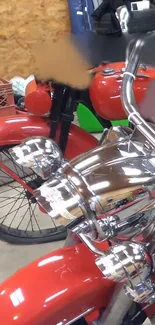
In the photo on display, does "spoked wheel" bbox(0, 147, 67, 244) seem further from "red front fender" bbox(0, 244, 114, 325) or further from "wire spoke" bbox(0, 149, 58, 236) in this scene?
"red front fender" bbox(0, 244, 114, 325)

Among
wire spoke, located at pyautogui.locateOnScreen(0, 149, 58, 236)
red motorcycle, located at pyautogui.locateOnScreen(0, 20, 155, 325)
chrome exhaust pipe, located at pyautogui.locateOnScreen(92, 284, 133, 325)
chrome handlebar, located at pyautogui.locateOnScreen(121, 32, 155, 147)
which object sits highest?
chrome handlebar, located at pyautogui.locateOnScreen(121, 32, 155, 147)

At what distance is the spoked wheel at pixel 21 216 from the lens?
71.3 inches

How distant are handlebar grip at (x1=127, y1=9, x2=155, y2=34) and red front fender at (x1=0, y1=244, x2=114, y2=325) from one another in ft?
1.35

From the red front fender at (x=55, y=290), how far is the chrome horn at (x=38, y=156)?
0.19 m

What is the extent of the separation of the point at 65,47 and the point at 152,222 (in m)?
0.70

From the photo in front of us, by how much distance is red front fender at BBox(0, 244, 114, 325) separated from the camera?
794 millimetres

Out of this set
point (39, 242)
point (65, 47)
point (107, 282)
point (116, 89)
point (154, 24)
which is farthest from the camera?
point (39, 242)

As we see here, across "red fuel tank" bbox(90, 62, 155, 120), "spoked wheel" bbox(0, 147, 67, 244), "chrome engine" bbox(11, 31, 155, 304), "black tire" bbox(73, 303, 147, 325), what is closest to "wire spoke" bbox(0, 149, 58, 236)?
"spoked wheel" bbox(0, 147, 67, 244)

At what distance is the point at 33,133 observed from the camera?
1.61 meters

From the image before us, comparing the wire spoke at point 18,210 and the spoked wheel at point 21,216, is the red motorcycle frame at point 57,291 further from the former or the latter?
the wire spoke at point 18,210

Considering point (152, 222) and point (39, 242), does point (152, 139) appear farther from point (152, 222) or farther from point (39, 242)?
point (39, 242)

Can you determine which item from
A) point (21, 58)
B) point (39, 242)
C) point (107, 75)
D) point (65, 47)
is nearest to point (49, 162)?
point (65, 47)

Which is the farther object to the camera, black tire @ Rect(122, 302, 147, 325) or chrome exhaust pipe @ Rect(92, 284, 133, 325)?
black tire @ Rect(122, 302, 147, 325)

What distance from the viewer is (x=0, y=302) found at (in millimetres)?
814
